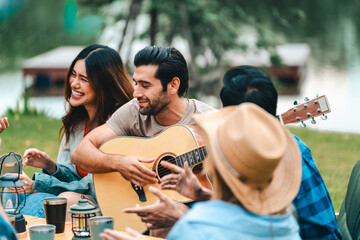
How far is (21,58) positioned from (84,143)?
1387 centimetres

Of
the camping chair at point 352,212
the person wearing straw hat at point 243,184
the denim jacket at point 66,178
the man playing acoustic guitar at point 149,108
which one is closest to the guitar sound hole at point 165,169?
the man playing acoustic guitar at point 149,108

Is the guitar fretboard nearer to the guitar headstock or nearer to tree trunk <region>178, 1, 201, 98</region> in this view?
the guitar headstock

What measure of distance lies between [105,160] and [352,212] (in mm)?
1332

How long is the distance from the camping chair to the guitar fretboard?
74 centimetres

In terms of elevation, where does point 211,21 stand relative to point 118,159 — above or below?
above

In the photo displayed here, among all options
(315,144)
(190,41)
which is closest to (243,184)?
(315,144)

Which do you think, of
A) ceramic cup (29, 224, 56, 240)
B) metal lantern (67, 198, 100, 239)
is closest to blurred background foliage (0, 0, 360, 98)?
metal lantern (67, 198, 100, 239)

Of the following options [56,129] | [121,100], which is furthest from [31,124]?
[121,100]

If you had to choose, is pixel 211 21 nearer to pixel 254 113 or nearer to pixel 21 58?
pixel 254 113

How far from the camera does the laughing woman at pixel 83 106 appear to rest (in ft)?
11.0

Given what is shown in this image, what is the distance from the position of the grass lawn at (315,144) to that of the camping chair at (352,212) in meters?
2.01

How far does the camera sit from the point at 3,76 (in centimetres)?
1505

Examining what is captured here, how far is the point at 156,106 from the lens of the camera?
10.5 ft

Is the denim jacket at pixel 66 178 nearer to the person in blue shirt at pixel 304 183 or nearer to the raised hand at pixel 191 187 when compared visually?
the raised hand at pixel 191 187
